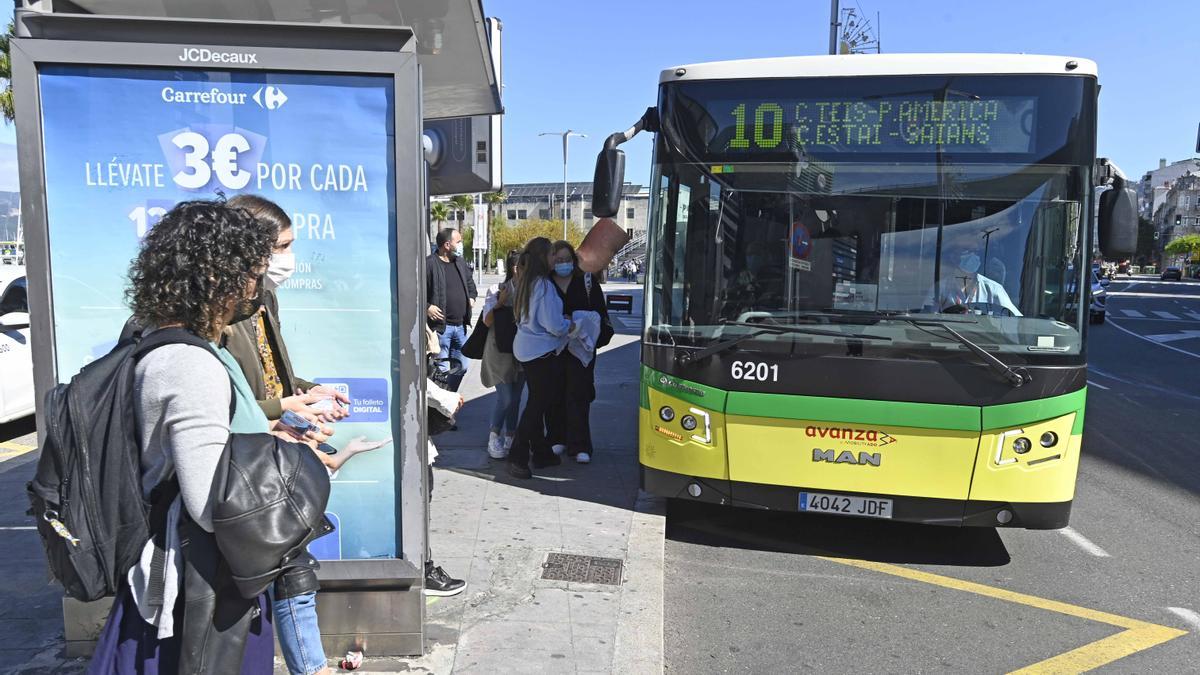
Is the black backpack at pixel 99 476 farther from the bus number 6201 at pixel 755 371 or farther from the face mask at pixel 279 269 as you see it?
the bus number 6201 at pixel 755 371

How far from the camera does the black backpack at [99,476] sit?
1.99 m

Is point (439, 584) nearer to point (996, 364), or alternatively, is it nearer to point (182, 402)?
point (182, 402)

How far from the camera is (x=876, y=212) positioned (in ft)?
17.0

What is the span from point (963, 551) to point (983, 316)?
5.63 ft

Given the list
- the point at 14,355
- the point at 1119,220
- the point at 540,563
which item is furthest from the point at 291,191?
the point at 14,355

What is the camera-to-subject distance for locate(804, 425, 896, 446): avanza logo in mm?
5090

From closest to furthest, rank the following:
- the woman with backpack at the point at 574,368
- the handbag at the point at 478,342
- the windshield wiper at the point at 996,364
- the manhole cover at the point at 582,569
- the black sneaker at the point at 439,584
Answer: the black sneaker at the point at 439,584
the manhole cover at the point at 582,569
the windshield wiper at the point at 996,364
the woman with backpack at the point at 574,368
the handbag at the point at 478,342

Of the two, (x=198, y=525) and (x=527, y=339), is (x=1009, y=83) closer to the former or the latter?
(x=527, y=339)

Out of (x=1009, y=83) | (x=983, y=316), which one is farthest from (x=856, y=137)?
(x=983, y=316)

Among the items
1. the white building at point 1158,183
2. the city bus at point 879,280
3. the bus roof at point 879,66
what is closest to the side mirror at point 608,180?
the city bus at point 879,280

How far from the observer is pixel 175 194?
3.41m

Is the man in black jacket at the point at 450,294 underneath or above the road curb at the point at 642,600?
above

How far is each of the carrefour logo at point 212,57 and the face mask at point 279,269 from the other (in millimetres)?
762

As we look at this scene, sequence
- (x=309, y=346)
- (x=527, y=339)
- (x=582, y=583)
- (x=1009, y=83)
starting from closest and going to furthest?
(x=309, y=346) < (x=582, y=583) < (x=1009, y=83) < (x=527, y=339)
